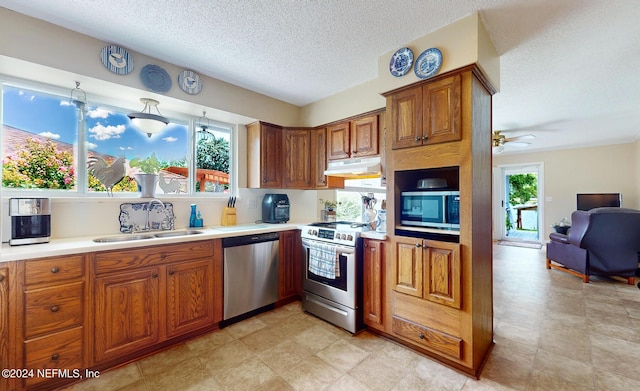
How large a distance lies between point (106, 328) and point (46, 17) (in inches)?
90.0

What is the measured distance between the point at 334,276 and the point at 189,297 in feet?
4.31

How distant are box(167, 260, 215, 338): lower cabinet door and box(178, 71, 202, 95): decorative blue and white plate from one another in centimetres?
170

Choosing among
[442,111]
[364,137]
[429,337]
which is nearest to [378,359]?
[429,337]

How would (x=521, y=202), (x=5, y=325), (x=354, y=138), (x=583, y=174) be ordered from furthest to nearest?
(x=521, y=202), (x=583, y=174), (x=354, y=138), (x=5, y=325)

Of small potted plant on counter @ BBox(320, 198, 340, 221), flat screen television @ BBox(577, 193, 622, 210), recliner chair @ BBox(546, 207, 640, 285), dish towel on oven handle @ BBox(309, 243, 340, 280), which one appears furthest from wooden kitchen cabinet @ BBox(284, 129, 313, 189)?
flat screen television @ BBox(577, 193, 622, 210)

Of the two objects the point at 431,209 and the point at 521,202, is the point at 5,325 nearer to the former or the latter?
the point at 431,209

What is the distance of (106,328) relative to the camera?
6.09 feet

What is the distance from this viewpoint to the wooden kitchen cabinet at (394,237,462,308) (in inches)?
73.4

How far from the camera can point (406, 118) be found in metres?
2.15

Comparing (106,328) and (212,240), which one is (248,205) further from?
(106,328)

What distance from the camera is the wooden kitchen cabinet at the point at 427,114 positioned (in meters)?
1.88

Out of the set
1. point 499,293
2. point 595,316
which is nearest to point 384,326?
point 499,293

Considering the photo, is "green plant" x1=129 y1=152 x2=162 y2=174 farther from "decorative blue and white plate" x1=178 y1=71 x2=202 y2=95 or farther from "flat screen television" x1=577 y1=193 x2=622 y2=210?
"flat screen television" x1=577 y1=193 x2=622 y2=210

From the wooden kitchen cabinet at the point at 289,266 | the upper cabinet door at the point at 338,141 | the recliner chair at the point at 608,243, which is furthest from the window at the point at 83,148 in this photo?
the recliner chair at the point at 608,243
